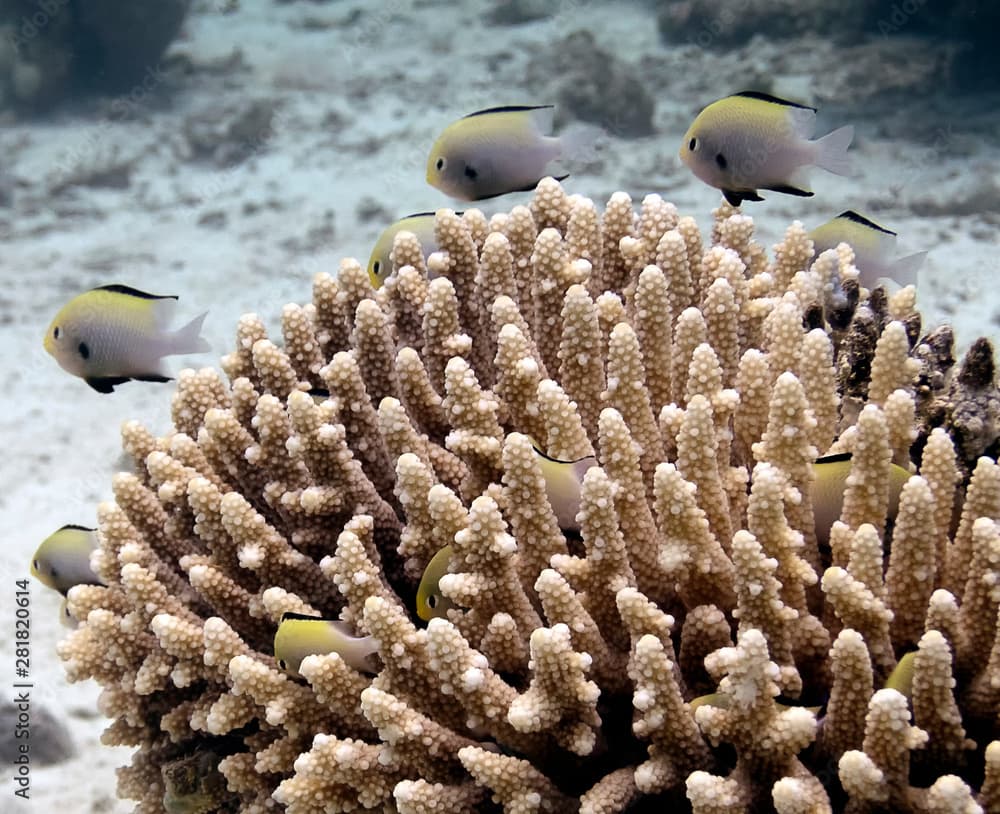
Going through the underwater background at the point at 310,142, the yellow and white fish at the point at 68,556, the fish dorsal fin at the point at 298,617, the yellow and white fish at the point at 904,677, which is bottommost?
the underwater background at the point at 310,142

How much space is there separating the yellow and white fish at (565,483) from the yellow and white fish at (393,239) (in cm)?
167

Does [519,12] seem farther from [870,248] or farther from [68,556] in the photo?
[68,556]

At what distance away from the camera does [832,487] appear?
2400 millimetres

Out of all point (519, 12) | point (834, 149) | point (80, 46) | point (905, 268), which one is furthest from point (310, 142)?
point (834, 149)

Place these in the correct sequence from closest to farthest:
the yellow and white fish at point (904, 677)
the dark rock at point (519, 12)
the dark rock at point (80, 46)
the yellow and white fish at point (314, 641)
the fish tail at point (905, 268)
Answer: the yellow and white fish at point (904, 677) < the yellow and white fish at point (314, 641) < the fish tail at point (905, 268) < the dark rock at point (80, 46) < the dark rock at point (519, 12)

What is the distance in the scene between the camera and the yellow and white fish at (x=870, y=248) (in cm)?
379

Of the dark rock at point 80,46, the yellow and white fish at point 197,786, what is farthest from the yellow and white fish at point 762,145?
the dark rock at point 80,46

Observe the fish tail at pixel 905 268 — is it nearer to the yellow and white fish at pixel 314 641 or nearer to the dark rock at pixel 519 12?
the yellow and white fish at pixel 314 641

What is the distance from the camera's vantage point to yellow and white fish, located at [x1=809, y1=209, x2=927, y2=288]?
379 centimetres

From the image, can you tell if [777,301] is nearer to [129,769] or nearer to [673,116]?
[129,769]

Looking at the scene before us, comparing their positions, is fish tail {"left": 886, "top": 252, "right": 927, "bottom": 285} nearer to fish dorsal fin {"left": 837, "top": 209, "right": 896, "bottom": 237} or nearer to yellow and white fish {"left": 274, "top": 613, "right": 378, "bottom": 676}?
fish dorsal fin {"left": 837, "top": 209, "right": 896, "bottom": 237}

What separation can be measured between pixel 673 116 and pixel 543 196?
13.2 m

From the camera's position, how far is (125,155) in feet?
52.1

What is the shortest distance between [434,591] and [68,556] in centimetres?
201
